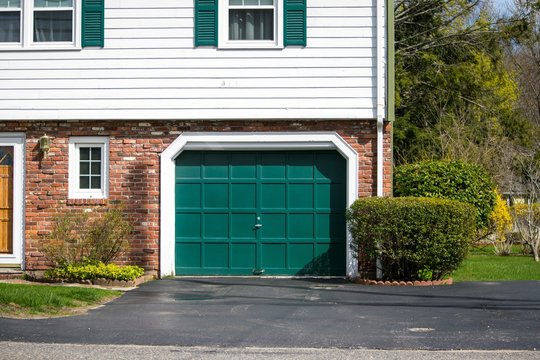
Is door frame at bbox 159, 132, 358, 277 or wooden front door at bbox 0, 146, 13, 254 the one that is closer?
door frame at bbox 159, 132, 358, 277

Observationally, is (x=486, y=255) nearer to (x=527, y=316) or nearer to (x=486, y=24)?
(x=486, y=24)

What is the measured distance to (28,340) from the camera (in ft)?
33.4

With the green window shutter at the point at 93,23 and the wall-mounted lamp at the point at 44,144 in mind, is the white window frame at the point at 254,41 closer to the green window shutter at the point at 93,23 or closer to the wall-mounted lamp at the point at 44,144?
the green window shutter at the point at 93,23

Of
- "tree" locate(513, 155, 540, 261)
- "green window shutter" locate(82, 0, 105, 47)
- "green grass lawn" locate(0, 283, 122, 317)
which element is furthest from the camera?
"tree" locate(513, 155, 540, 261)

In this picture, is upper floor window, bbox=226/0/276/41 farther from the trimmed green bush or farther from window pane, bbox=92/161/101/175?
the trimmed green bush

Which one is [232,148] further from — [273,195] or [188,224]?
[188,224]

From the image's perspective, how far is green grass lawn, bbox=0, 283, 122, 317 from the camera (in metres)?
12.2

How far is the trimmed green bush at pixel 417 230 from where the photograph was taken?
50.5 ft

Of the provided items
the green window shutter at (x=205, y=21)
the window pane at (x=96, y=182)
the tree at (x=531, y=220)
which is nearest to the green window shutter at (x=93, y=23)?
the green window shutter at (x=205, y=21)

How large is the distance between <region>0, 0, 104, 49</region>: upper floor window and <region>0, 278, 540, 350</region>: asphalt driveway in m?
5.04

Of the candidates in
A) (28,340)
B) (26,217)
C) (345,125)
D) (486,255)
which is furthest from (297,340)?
(486,255)

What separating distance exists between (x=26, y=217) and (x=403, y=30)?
17218 millimetres

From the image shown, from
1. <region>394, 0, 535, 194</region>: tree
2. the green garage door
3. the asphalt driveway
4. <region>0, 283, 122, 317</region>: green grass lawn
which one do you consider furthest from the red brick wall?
<region>394, 0, 535, 194</region>: tree

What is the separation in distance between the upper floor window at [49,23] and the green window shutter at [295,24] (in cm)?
339
